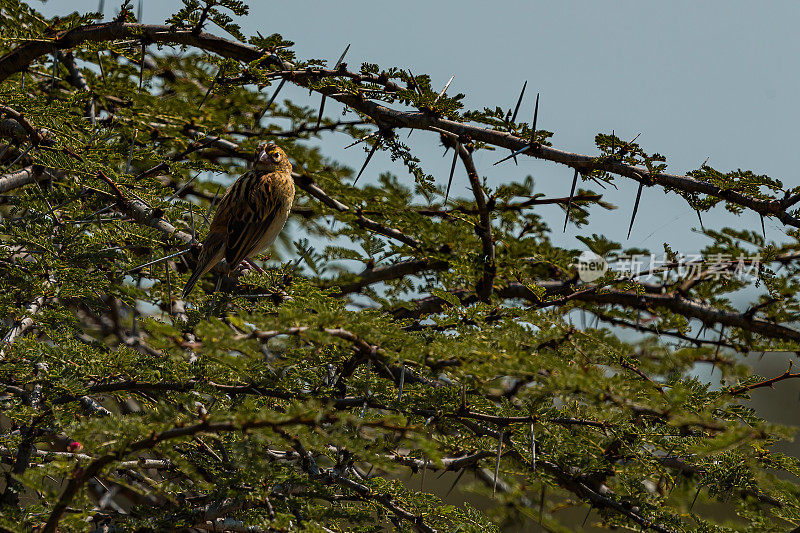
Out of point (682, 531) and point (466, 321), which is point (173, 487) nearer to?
point (466, 321)

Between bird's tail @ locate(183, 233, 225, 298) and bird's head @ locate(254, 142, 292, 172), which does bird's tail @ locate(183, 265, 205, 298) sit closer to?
bird's tail @ locate(183, 233, 225, 298)

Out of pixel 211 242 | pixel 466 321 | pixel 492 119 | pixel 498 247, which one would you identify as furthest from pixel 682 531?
pixel 211 242

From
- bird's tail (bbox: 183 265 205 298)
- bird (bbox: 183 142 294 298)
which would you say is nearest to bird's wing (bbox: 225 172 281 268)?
bird (bbox: 183 142 294 298)

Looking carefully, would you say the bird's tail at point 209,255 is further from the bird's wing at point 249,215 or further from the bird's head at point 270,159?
the bird's head at point 270,159

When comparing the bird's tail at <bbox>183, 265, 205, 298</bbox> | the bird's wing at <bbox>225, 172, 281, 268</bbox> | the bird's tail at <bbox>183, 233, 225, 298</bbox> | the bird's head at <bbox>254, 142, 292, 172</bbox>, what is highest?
the bird's head at <bbox>254, 142, 292, 172</bbox>

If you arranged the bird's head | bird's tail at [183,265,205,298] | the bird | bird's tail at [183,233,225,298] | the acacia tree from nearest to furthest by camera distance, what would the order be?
the acacia tree → bird's tail at [183,265,205,298] → bird's tail at [183,233,225,298] → the bird → the bird's head

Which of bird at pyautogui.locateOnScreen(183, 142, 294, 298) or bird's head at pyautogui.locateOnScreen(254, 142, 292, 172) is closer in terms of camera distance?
bird at pyautogui.locateOnScreen(183, 142, 294, 298)

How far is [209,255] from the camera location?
371 centimetres

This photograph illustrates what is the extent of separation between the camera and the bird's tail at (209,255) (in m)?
3.60

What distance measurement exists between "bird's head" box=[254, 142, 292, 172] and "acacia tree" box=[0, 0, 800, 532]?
0.39m

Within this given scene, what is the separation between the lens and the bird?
3799mm

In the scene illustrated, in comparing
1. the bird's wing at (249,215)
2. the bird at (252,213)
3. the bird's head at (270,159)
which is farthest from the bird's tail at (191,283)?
the bird's head at (270,159)

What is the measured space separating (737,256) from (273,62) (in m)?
2.91

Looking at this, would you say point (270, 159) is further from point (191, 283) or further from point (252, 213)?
point (191, 283)
